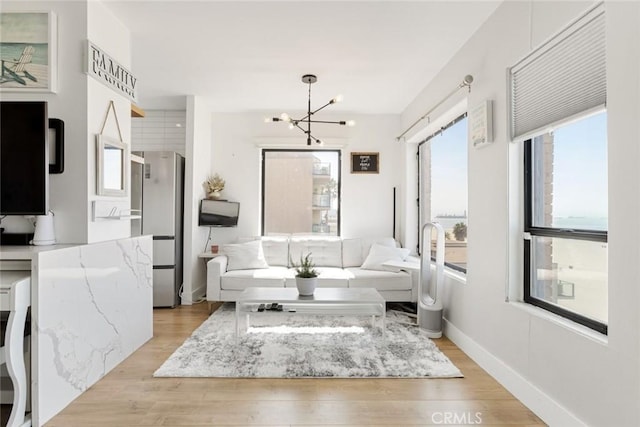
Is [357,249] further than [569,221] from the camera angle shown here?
Yes

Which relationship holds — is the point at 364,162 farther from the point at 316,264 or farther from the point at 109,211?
the point at 109,211

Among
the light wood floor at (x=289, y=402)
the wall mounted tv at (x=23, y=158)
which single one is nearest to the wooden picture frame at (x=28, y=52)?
the wall mounted tv at (x=23, y=158)

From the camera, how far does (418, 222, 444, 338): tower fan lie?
3252 millimetres

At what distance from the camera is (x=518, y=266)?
7.57 ft

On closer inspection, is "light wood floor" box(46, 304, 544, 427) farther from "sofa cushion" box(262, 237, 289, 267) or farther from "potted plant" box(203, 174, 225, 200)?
"potted plant" box(203, 174, 225, 200)

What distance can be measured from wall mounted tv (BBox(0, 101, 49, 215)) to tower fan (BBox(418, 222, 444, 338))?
305cm

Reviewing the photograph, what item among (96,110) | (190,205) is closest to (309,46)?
(96,110)

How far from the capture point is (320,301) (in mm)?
2938

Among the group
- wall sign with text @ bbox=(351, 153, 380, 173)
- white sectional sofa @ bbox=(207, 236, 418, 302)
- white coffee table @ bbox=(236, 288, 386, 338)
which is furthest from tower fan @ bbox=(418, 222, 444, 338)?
wall sign with text @ bbox=(351, 153, 380, 173)

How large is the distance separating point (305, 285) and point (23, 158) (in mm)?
2196

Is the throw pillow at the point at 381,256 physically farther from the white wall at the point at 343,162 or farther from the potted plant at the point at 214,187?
the potted plant at the point at 214,187

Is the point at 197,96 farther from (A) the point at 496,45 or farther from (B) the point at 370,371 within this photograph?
(B) the point at 370,371

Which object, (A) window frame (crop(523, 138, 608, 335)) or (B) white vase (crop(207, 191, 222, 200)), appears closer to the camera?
(A) window frame (crop(523, 138, 608, 335))

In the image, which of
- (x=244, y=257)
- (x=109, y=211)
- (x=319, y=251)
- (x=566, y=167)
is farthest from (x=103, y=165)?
(x=566, y=167)
